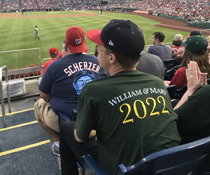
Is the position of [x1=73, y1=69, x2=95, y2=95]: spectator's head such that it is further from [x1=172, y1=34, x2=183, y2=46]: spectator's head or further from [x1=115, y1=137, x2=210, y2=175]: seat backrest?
[x1=172, y1=34, x2=183, y2=46]: spectator's head

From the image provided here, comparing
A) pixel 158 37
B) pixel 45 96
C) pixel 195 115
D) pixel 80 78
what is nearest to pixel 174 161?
pixel 195 115

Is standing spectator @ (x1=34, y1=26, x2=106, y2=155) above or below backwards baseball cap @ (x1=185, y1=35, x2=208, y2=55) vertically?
below

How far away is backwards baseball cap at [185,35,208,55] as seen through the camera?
111 inches

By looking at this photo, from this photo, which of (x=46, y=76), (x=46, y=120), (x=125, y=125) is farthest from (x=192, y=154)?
(x=46, y=120)

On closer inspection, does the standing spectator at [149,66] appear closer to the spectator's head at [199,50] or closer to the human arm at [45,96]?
the spectator's head at [199,50]

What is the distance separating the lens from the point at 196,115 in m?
1.59

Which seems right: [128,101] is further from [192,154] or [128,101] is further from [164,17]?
[164,17]

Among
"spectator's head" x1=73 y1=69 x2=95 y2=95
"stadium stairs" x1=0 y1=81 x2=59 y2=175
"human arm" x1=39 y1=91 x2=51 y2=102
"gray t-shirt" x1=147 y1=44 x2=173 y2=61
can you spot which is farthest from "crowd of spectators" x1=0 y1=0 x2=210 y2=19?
"human arm" x1=39 y1=91 x2=51 y2=102

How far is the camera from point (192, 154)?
4.00ft

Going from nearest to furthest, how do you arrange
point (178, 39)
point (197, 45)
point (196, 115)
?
point (196, 115) → point (197, 45) → point (178, 39)

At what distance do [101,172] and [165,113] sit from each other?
2.01 feet

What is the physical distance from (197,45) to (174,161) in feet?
7.03

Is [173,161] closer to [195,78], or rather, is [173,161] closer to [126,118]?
[126,118]

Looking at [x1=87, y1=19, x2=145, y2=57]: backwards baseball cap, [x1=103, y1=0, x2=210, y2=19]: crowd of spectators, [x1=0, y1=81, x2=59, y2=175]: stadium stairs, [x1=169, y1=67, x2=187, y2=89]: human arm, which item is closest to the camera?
[x1=87, y1=19, x2=145, y2=57]: backwards baseball cap
